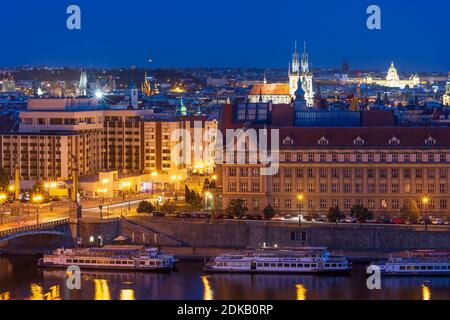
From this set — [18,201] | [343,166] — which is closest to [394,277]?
[343,166]

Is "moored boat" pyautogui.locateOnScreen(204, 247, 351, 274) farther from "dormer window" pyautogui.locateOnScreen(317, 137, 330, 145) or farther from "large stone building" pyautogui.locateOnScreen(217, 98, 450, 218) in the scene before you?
"dormer window" pyautogui.locateOnScreen(317, 137, 330, 145)

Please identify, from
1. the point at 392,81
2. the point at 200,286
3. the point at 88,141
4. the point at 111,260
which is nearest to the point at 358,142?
the point at 111,260

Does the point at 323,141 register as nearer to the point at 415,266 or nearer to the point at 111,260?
the point at 415,266

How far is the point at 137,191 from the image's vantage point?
52562 millimetres

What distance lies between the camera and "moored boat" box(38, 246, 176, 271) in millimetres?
39375

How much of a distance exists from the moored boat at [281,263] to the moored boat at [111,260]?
49.7 inches

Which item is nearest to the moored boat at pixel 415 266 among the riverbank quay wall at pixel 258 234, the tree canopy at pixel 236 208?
the riverbank quay wall at pixel 258 234

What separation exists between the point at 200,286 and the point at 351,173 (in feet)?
32.6

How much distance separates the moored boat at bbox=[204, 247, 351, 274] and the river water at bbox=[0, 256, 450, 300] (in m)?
0.41

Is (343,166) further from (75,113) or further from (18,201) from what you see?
(75,113)

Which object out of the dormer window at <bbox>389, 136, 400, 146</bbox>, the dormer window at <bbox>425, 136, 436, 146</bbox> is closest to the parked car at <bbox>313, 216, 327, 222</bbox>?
the dormer window at <bbox>389, 136, 400, 146</bbox>
